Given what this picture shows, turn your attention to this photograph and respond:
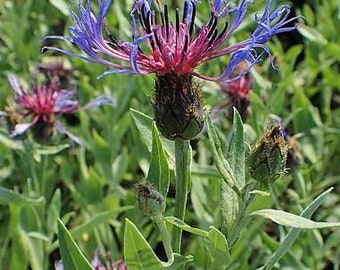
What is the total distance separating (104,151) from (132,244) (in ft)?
3.54

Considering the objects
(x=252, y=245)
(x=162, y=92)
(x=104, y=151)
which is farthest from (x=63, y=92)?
(x=162, y=92)

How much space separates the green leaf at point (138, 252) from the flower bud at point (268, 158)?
21 centimetres

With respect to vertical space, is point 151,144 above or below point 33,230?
above

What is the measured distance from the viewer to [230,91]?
2225mm

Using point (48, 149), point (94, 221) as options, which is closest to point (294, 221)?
point (94, 221)

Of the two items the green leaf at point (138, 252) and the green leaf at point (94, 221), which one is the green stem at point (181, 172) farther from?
the green leaf at point (94, 221)

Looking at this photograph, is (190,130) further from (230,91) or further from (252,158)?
(230,91)

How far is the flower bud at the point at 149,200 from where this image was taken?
1173mm

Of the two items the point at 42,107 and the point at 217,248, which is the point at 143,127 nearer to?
the point at 217,248

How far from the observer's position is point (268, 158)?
123 centimetres

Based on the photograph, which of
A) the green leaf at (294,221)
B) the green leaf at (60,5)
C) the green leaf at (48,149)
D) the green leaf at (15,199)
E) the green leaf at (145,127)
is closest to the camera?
the green leaf at (294,221)

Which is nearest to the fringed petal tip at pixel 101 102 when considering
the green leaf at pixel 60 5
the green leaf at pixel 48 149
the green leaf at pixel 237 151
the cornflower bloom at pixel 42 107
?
the cornflower bloom at pixel 42 107

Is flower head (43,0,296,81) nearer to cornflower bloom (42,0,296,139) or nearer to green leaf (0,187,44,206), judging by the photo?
cornflower bloom (42,0,296,139)

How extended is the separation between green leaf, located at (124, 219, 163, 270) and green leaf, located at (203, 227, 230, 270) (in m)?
0.09
